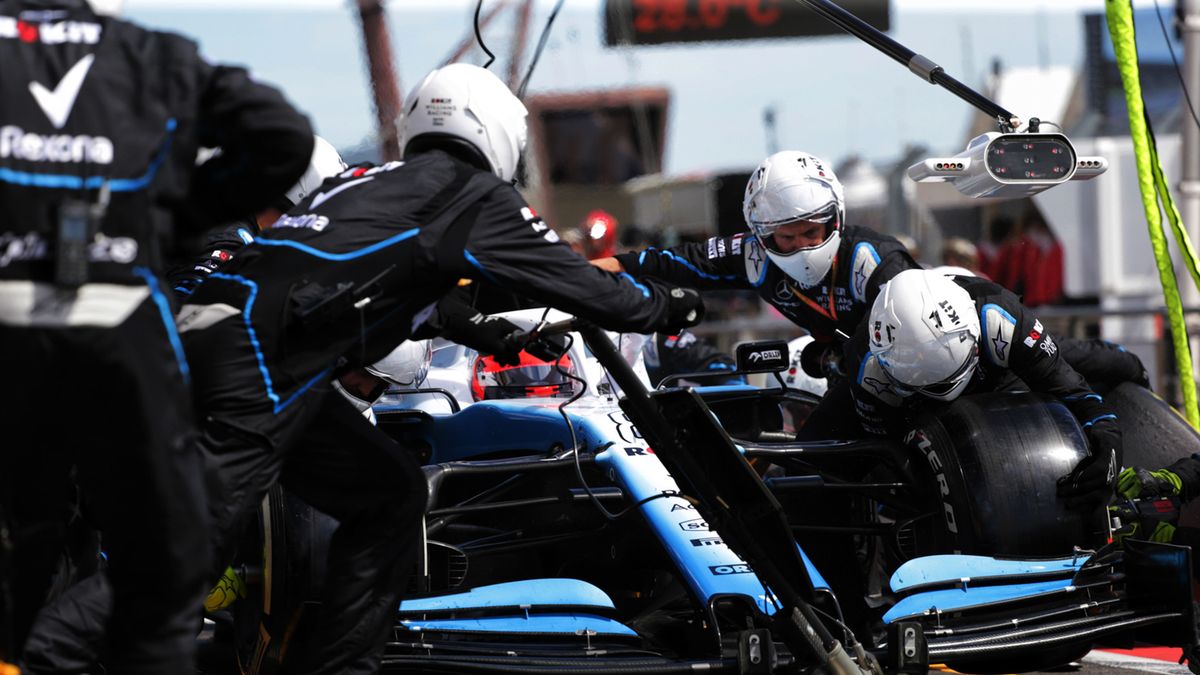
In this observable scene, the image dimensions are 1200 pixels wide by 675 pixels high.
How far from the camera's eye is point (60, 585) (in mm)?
5262

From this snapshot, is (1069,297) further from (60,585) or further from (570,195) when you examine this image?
(570,195)

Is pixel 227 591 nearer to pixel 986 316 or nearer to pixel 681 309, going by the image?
pixel 681 309

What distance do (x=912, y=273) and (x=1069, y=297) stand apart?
10105 millimetres

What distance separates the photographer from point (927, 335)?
562cm

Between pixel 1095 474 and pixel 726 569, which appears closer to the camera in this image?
pixel 726 569

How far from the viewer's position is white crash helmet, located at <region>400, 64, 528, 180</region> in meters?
4.62

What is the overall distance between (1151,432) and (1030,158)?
127 centimetres

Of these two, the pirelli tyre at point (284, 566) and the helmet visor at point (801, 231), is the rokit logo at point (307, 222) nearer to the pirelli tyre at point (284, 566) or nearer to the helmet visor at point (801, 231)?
the pirelli tyre at point (284, 566)

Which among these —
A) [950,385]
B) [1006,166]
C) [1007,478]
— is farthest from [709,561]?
[1006,166]

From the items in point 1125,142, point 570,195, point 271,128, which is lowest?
point 570,195

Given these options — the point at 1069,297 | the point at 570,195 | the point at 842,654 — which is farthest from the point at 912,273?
the point at 570,195

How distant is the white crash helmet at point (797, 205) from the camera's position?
657 cm

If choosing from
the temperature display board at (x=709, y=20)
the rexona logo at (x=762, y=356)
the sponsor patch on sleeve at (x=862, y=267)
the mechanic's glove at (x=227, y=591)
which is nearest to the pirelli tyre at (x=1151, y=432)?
the sponsor patch on sleeve at (x=862, y=267)

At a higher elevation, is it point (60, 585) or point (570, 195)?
point (60, 585)
